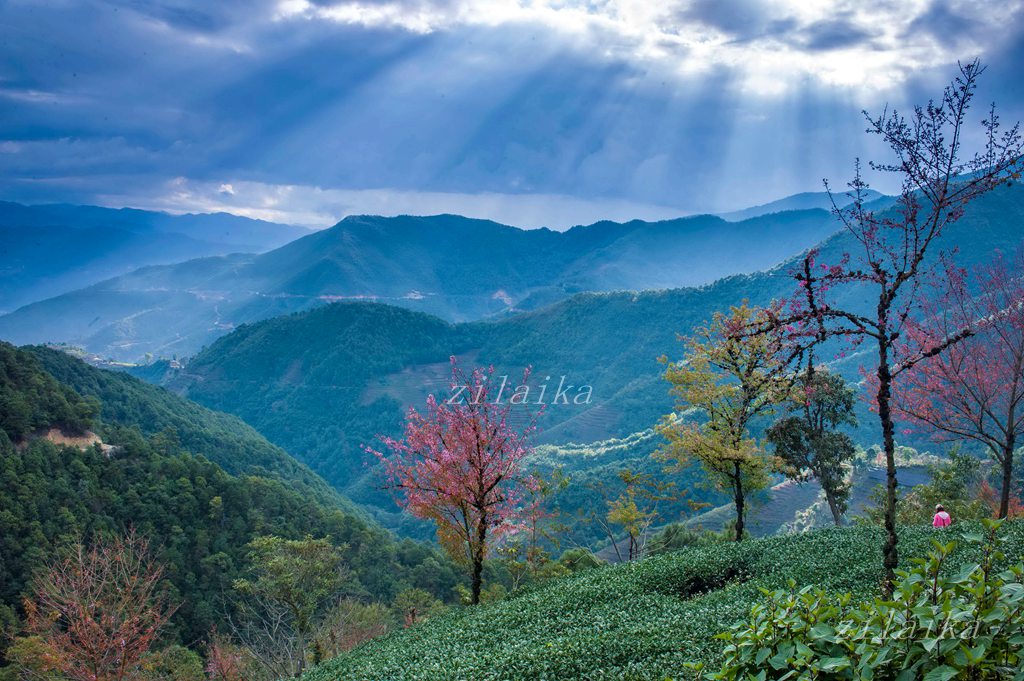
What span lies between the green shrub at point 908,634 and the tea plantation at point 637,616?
257 cm

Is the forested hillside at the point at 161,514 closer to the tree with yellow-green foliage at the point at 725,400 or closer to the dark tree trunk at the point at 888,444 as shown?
the tree with yellow-green foliage at the point at 725,400

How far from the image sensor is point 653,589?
13.1 metres

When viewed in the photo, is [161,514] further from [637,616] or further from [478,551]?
[637,616]

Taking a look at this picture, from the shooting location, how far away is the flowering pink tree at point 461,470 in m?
17.4

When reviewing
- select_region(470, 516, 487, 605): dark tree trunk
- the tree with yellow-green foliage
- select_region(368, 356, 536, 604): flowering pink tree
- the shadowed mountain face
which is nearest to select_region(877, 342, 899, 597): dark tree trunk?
the tree with yellow-green foliage

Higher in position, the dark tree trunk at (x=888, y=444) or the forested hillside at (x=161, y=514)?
the dark tree trunk at (x=888, y=444)

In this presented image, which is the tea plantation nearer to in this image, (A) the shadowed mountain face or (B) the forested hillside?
(B) the forested hillside

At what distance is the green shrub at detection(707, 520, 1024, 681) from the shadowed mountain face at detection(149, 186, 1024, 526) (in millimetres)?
104240

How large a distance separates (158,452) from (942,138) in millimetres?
57646

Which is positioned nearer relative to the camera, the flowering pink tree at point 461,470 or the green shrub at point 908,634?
the green shrub at point 908,634

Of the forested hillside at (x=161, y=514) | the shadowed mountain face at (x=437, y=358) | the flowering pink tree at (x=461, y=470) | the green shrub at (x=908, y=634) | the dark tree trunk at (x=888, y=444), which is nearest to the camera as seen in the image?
the green shrub at (x=908, y=634)

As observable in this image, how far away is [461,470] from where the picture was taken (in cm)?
1731

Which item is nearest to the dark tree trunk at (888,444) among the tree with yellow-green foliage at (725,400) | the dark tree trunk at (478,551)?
the tree with yellow-green foliage at (725,400)

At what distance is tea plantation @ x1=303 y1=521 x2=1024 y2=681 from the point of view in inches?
339
